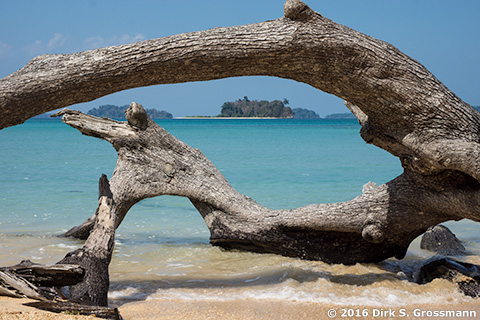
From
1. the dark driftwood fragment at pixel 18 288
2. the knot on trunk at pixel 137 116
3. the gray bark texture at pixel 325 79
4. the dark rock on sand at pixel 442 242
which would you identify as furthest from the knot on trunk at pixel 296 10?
the dark rock on sand at pixel 442 242

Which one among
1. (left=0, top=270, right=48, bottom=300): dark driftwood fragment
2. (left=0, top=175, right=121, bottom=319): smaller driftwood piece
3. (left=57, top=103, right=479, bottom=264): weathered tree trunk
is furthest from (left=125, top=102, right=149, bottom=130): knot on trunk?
(left=0, top=270, right=48, bottom=300): dark driftwood fragment

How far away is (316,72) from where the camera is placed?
15.5 feet

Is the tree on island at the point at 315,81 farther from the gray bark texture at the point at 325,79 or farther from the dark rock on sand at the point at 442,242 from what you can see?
the dark rock on sand at the point at 442,242

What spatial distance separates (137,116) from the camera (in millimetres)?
6559

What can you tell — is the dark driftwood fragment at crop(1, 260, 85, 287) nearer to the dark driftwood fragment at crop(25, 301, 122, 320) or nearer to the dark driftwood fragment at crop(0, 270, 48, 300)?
the dark driftwood fragment at crop(0, 270, 48, 300)

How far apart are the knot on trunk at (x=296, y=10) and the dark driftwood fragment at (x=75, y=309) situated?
308 centimetres

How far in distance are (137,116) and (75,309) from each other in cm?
343

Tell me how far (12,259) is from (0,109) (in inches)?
103

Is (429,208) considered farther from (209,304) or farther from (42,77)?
(42,77)

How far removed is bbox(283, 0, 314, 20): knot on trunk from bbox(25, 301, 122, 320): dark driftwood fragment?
308 cm

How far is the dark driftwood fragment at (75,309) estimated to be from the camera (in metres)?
3.52

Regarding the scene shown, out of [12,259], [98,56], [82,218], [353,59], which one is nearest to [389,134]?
[353,59]

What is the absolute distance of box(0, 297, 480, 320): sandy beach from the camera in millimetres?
4309

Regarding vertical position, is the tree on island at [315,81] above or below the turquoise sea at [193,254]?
above
